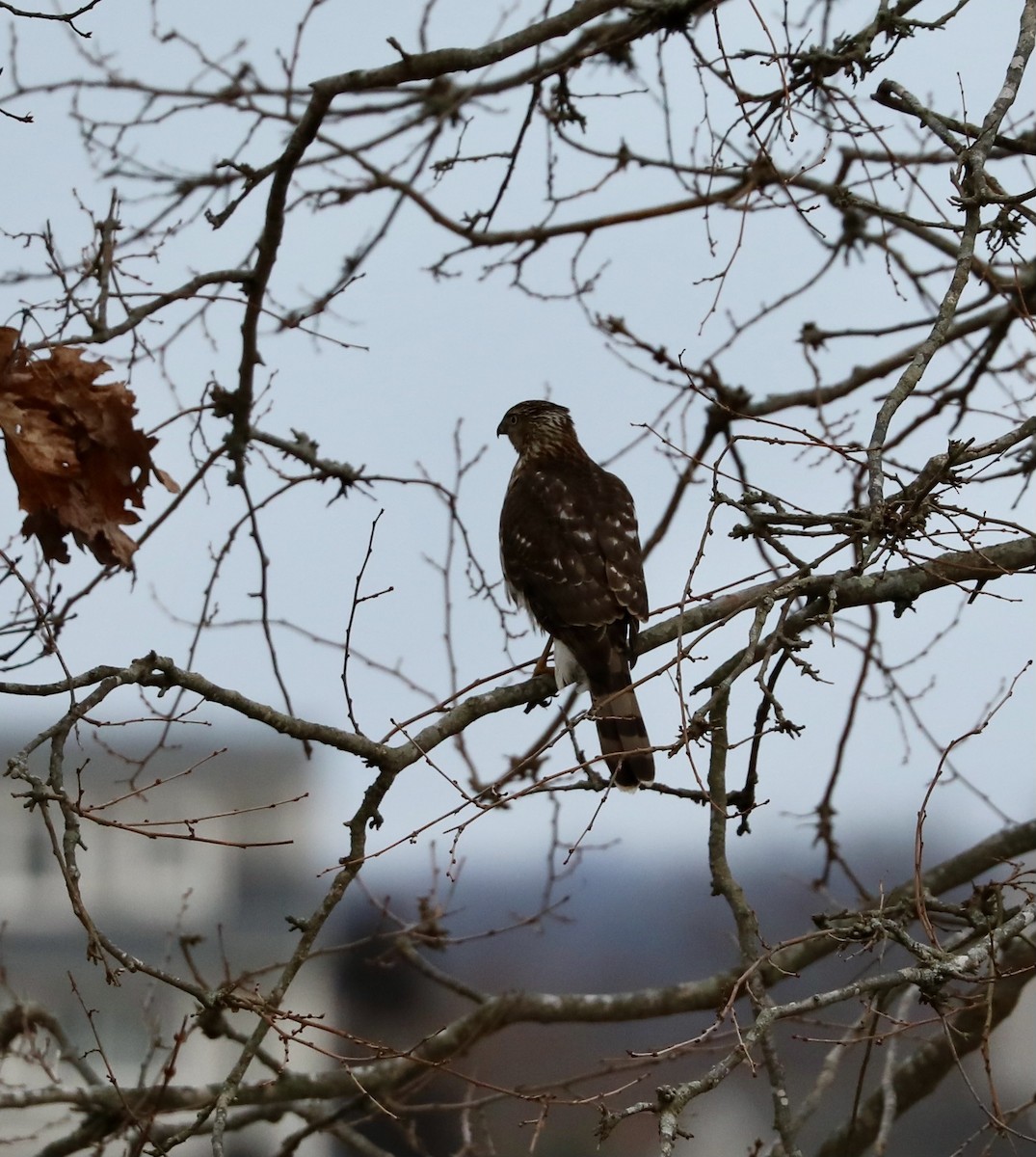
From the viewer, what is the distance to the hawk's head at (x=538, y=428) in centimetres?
656

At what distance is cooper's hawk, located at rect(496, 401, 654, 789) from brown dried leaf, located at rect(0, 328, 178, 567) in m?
1.57

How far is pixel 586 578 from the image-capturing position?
5.09m

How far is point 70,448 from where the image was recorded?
3680 mm

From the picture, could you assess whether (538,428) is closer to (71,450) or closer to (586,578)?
(586,578)

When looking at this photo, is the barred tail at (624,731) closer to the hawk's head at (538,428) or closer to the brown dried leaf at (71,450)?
the brown dried leaf at (71,450)

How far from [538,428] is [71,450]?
324 cm

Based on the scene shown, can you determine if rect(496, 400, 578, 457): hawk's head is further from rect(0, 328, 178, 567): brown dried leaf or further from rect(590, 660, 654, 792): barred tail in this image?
rect(0, 328, 178, 567): brown dried leaf

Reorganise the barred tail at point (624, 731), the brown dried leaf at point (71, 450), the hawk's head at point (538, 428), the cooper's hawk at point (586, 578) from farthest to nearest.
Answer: the hawk's head at point (538, 428) → the cooper's hawk at point (586, 578) → the barred tail at point (624, 731) → the brown dried leaf at point (71, 450)

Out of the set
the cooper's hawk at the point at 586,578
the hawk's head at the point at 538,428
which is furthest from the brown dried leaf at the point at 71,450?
the hawk's head at the point at 538,428

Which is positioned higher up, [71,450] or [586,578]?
[71,450]

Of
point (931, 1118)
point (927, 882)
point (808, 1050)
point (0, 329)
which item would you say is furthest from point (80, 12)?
point (931, 1118)

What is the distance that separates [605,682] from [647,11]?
255cm

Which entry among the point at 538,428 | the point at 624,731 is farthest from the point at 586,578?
the point at 538,428

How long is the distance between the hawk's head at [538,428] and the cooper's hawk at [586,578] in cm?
52
